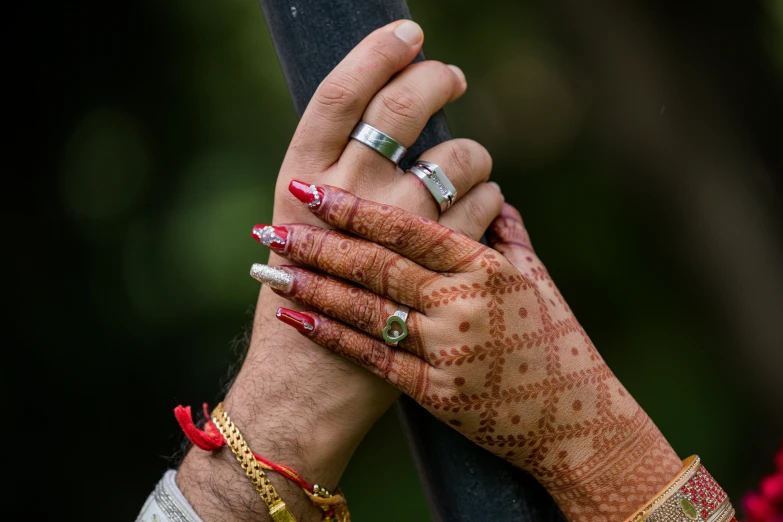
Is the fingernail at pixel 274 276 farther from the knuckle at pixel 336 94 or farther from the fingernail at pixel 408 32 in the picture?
the fingernail at pixel 408 32

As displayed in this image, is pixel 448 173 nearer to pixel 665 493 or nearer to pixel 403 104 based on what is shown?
pixel 403 104

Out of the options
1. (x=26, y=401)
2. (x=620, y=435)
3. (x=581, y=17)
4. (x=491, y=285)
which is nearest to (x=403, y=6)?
(x=491, y=285)

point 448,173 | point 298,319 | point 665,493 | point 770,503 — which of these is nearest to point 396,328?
point 298,319

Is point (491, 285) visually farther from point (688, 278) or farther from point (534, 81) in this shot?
point (534, 81)

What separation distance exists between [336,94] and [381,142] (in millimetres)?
110

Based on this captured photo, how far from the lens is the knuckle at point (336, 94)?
1239 mm

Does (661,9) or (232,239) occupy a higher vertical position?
(661,9)

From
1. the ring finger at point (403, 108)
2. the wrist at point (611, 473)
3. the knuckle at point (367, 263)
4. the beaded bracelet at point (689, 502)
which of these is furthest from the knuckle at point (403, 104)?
the beaded bracelet at point (689, 502)

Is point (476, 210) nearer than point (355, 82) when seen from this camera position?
No

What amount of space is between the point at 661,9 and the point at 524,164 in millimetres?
1676

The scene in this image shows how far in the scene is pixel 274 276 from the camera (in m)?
1.25

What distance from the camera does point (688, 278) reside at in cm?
372

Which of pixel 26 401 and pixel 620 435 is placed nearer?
pixel 620 435

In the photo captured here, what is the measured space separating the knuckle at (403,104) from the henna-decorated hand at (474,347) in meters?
0.17
